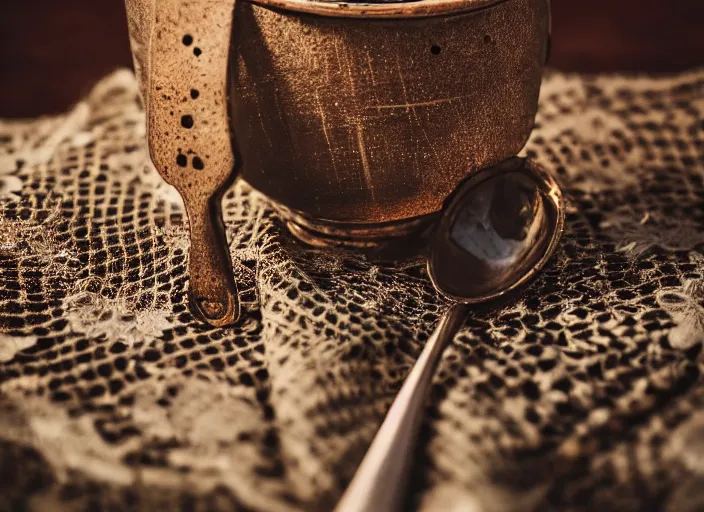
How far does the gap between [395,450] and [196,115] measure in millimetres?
275

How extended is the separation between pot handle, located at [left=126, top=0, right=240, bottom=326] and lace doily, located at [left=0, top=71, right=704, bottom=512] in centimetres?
7

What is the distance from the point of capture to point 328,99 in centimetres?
54

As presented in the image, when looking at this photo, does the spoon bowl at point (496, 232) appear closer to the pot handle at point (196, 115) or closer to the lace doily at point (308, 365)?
the lace doily at point (308, 365)

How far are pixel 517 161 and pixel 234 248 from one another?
27 cm

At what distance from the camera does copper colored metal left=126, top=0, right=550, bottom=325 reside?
0.51m

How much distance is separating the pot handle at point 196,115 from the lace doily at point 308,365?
0.22ft

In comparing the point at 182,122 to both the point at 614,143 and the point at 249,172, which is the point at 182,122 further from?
the point at 614,143

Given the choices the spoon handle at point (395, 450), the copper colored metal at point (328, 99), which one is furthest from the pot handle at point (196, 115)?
the spoon handle at point (395, 450)

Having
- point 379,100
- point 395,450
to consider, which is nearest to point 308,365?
point 395,450

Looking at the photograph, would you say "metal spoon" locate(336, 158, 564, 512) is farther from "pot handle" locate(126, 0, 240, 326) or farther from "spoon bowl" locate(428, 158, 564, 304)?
"pot handle" locate(126, 0, 240, 326)

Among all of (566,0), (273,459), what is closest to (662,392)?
(273,459)

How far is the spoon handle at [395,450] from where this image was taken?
1.34 ft

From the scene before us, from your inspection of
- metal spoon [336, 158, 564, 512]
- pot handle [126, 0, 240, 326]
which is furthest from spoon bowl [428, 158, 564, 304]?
pot handle [126, 0, 240, 326]

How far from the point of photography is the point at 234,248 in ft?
2.15
